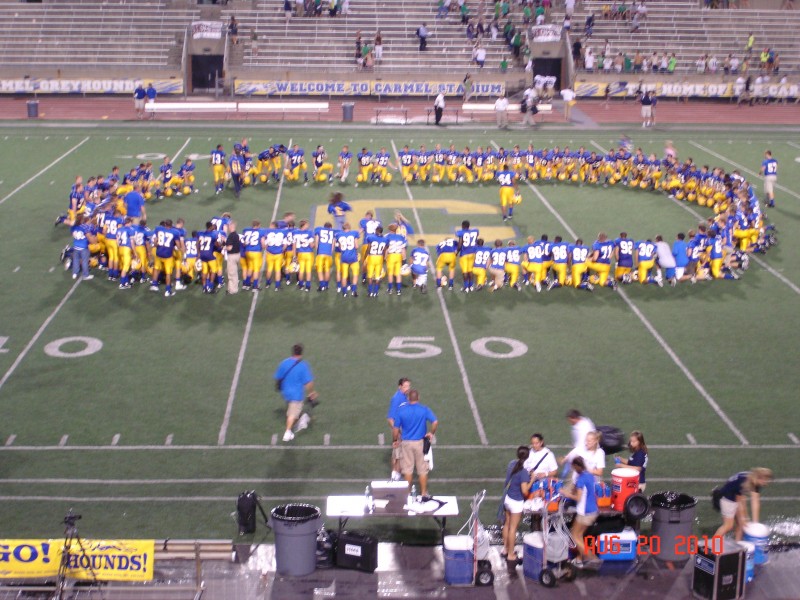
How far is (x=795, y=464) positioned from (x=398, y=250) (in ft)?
26.2

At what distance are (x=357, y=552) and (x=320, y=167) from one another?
17774mm

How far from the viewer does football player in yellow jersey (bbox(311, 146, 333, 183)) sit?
27.2m

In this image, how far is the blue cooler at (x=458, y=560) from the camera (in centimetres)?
1030

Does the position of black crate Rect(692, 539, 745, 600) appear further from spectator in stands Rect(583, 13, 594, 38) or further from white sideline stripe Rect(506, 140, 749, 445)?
spectator in stands Rect(583, 13, 594, 38)

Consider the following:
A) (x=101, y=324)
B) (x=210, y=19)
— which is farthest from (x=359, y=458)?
(x=210, y=19)

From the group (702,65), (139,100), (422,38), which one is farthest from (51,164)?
(702,65)

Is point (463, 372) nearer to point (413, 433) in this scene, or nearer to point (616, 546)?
point (413, 433)

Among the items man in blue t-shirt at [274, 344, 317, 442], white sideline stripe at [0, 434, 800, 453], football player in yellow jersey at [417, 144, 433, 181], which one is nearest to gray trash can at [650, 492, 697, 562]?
white sideline stripe at [0, 434, 800, 453]

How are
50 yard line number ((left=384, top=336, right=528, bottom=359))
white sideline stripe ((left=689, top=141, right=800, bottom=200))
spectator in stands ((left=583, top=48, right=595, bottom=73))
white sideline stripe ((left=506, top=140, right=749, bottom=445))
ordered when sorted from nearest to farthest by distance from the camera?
white sideline stripe ((left=506, top=140, right=749, bottom=445)) < 50 yard line number ((left=384, top=336, right=528, bottom=359)) < white sideline stripe ((left=689, top=141, right=800, bottom=200)) < spectator in stands ((left=583, top=48, right=595, bottom=73))

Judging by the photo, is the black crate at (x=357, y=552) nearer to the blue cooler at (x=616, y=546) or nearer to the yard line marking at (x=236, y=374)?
the blue cooler at (x=616, y=546)

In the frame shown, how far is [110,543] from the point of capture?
10086 millimetres

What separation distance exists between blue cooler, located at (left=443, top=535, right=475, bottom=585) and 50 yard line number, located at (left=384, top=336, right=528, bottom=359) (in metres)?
5.93

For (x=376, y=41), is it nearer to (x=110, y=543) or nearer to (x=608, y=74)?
(x=608, y=74)

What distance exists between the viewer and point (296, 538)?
1042cm
